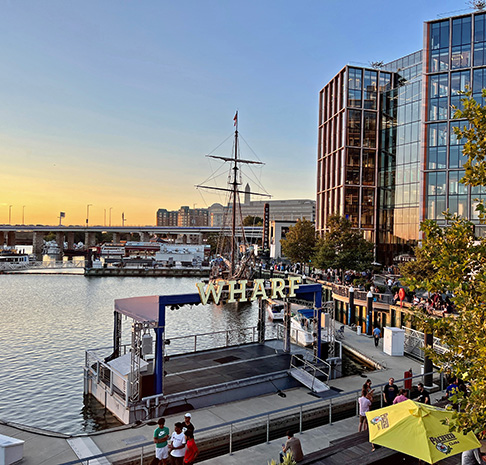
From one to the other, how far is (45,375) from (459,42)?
59769 millimetres

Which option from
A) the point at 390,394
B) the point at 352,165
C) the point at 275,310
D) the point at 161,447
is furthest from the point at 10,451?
the point at 352,165

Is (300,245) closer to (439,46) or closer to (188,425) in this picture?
(439,46)

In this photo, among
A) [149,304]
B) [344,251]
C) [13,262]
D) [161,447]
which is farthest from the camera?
[13,262]

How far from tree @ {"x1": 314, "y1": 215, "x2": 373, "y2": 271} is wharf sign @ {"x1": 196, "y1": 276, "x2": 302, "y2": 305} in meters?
27.8

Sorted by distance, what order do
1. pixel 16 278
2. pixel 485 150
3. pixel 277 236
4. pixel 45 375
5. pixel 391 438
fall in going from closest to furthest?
pixel 485 150 < pixel 391 438 < pixel 45 375 < pixel 16 278 < pixel 277 236

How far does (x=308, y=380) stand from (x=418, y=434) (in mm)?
10363

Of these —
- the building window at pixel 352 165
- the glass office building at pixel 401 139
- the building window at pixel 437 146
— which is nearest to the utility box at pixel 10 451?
the glass office building at pixel 401 139

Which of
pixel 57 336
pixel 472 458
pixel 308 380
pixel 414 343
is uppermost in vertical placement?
pixel 472 458

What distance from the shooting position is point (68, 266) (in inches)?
4592

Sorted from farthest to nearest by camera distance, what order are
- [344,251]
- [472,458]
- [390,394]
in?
[344,251] < [390,394] < [472,458]

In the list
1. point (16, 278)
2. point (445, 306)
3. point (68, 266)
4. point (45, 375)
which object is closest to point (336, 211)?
point (445, 306)

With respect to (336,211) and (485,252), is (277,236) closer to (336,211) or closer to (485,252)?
(336,211)

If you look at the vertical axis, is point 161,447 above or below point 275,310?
above

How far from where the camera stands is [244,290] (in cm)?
2053
